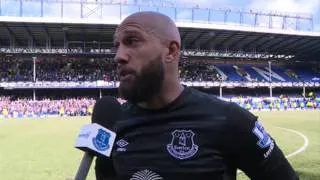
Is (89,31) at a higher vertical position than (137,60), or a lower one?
higher

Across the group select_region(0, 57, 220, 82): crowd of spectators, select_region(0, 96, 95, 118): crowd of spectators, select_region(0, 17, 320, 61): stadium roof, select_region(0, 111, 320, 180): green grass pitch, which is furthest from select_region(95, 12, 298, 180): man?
select_region(0, 57, 220, 82): crowd of spectators

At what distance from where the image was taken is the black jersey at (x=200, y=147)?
2.19 meters

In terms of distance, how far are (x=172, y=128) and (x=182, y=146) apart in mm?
114

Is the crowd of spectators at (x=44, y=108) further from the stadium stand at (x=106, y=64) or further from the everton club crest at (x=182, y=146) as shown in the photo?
the everton club crest at (x=182, y=146)

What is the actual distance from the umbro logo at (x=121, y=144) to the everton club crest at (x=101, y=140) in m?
0.11

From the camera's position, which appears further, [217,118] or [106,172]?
[106,172]

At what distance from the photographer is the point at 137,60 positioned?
2.24 m

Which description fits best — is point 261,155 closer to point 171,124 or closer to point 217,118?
point 217,118

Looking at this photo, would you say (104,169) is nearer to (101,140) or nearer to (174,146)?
(101,140)

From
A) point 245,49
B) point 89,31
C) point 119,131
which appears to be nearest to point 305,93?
point 245,49

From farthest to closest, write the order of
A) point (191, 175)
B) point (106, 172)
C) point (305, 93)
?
point (305, 93) → point (106, 172) → point (191, 175)

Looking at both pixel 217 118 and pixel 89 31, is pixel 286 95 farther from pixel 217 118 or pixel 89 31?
pixel 217 118

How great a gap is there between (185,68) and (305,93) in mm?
18133

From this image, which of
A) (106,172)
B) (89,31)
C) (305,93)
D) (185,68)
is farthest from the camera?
(305,93)
